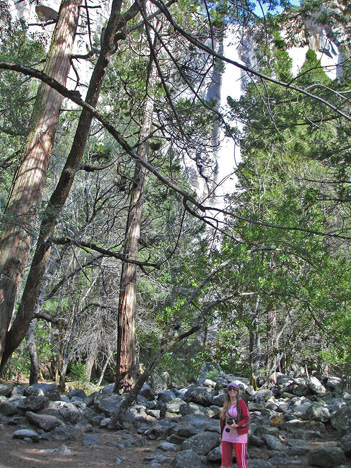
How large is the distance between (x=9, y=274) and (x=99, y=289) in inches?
361

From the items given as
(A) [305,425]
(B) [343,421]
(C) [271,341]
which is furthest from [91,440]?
(C) [271,341]

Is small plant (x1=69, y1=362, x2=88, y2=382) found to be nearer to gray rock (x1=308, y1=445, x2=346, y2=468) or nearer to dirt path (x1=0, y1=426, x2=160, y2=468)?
dirt path (x1=0, y1=426, x2=160, y2=468)

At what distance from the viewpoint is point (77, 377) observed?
14195mm

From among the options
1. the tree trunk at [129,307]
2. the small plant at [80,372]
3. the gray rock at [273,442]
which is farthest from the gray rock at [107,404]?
the small plant at [80,372]

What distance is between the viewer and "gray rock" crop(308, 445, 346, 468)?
5621mm

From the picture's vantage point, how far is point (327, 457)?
5.66m

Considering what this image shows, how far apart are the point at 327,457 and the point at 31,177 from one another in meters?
5.16

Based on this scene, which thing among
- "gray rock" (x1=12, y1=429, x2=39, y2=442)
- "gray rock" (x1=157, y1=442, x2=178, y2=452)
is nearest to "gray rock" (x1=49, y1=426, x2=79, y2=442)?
"gray rock" (x1=12, y1=429, x2=39, y2=442)

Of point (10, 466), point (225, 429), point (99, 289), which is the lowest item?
point (10, 466)

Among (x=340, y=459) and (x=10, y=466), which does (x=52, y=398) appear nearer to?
(x=10, y=466)

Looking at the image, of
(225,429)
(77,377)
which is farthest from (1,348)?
(77,377)

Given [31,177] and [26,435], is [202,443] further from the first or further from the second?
[31,177]

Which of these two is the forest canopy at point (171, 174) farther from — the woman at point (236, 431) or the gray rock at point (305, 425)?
the gray rock at point (305, 425)

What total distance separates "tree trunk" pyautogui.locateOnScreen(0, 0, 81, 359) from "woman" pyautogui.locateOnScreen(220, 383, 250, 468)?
2324 millimetres
